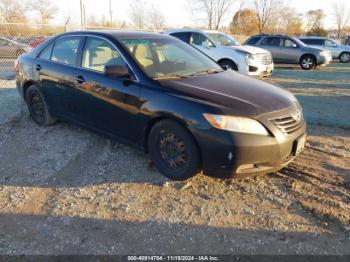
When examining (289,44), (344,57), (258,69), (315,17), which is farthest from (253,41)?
(315,17)

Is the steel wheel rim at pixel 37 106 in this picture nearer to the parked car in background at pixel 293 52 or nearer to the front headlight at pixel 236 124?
the front headlight at pixel 236 124

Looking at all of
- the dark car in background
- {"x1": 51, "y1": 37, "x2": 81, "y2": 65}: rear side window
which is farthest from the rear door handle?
{"x1": 51, "y1": 37, "x2": 81, "y2": 65}: rear side window

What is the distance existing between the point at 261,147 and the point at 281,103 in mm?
677

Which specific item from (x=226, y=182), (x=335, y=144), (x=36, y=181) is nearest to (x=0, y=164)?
(x=36, y=181)

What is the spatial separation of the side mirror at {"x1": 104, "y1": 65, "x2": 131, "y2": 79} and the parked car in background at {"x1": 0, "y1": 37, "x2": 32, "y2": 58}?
52.2ft

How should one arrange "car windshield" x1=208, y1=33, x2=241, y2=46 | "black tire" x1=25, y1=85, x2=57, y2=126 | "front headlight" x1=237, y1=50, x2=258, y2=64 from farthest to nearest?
1. "car windshield" x1=208, y1=33, x2=241, y2=46
2. "front headlight" x1=237, y1=50, x2=258, y2=64
3. "black tire" x1=25, y1=85, x2=57, y2=126

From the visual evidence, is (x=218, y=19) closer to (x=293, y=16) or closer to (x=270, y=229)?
(x=293, y=16)

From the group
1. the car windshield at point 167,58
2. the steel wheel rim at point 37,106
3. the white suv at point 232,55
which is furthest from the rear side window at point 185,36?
the steel wheel rim at point 37,106

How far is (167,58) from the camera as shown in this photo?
4375mm

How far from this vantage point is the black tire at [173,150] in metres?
3.45

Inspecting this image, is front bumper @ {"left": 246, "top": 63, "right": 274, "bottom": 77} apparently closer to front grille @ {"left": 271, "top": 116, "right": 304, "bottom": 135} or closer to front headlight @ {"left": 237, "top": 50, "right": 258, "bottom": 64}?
front headlight @ {"left": 237, "top": 50, "right": 258, "bottom": 64}

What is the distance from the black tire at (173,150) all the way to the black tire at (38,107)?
7.69ft

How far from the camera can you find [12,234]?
291cm

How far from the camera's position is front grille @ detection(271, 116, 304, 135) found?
3.38m
